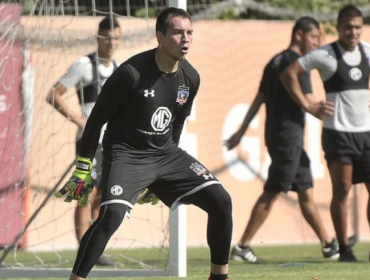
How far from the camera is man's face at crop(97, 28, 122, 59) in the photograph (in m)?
9.32

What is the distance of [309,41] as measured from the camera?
33.4 ft

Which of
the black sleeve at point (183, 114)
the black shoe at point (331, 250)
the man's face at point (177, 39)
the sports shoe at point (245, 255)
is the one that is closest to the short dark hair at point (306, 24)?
the black shoe at point (331, 250)

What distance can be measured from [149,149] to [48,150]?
15.3 ft

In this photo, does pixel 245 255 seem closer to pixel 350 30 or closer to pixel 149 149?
pixel 350 30

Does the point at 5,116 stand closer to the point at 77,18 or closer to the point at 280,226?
the point at 77,18

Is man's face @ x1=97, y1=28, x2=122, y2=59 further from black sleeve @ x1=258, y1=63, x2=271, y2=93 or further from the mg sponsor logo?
the mg sponsor logo

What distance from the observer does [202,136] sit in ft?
41.1

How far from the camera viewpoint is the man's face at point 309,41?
1018 cm

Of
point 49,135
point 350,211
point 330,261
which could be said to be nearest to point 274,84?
point 330,261

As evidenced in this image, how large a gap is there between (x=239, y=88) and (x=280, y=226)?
177 cm

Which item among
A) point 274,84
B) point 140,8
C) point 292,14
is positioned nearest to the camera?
point 274,84

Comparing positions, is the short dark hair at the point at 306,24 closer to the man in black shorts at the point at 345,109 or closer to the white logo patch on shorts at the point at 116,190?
the man in black shorts at the point at 345,109

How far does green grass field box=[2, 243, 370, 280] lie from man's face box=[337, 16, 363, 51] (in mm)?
1956

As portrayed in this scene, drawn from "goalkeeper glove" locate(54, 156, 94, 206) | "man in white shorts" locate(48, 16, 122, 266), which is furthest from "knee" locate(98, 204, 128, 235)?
"man in white shorts" locate(48, 16, 122, 266)
